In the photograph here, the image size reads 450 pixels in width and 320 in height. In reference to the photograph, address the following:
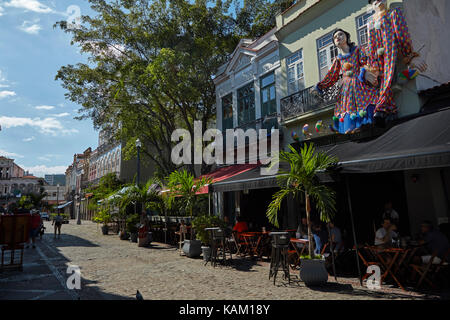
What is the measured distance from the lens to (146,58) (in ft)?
56.5

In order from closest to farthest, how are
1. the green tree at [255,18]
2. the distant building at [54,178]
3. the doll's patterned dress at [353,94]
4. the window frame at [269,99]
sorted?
the doll's patterned dress at [353,94] < the window frame at [269,99] < the green tree at [255,18] < the distant building at [54,178]

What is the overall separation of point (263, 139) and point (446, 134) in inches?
301

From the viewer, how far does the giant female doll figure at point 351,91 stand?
8.55 meters

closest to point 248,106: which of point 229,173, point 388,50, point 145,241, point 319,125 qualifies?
point 229,173

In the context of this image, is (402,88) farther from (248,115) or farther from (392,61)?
(248,115)

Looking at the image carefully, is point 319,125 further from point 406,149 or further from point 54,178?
point 54,178

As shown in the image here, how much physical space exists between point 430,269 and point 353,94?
536 centimetres

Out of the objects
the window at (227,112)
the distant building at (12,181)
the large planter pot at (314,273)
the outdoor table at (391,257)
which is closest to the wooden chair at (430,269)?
the outdoor table at (391,257)

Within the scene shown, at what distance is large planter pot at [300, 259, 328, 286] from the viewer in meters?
5.89

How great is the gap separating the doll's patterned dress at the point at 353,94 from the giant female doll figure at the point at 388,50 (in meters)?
0.33

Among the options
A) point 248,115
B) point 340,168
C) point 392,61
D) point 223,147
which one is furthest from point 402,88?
point 223,147

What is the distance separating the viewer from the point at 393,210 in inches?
317

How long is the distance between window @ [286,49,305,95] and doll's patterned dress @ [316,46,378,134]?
217 centimetres

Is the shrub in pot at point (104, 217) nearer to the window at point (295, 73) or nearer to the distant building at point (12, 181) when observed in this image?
the window at point (295, 73)
